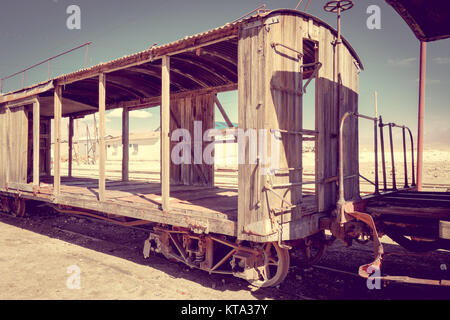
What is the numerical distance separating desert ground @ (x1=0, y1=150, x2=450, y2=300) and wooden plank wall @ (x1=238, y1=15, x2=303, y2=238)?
4.81 feet

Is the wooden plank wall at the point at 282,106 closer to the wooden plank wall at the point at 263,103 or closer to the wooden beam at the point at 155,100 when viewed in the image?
the wooden plank wall at the point at 263,103

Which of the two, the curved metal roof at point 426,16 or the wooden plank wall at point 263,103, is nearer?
the wooden plank wall at point 263,103

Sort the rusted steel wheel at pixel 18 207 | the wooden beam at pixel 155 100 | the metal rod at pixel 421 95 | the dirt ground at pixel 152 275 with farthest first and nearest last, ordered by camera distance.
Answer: the rusted steel wheel at pixel 18 207, the wooden beam at pixel 155 100, the metal rod at pixel 421 95, the dirt ground at pixel 152 275

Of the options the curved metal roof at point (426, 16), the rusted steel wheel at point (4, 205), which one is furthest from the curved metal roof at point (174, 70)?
the rusted steel wheel at point (4, 205)

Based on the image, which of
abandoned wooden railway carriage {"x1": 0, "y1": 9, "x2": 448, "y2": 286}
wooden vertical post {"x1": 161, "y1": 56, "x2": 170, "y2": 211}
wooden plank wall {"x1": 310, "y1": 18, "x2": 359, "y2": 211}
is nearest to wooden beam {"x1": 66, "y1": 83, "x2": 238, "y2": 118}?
abandoned wooden railway carriage {"x1": 0, "y1": 9, "x2": 448, "y2": 286}

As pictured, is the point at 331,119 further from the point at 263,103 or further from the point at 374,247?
the point at 374,247

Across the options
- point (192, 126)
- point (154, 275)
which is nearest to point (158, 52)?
point (192, 126)

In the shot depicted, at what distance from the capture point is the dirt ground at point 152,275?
5.19m

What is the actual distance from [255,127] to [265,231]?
59.0 inches

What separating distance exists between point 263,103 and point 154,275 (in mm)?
3842

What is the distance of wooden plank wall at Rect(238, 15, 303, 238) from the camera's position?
15.1 feet

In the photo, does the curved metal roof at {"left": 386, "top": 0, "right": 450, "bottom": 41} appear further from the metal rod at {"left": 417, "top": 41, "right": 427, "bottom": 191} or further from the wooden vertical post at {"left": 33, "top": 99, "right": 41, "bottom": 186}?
the wooden vertical post at {"left": 33, "top": 99, "right": 41, "bottom": 186}

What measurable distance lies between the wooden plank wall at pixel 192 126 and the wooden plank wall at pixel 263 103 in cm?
463
